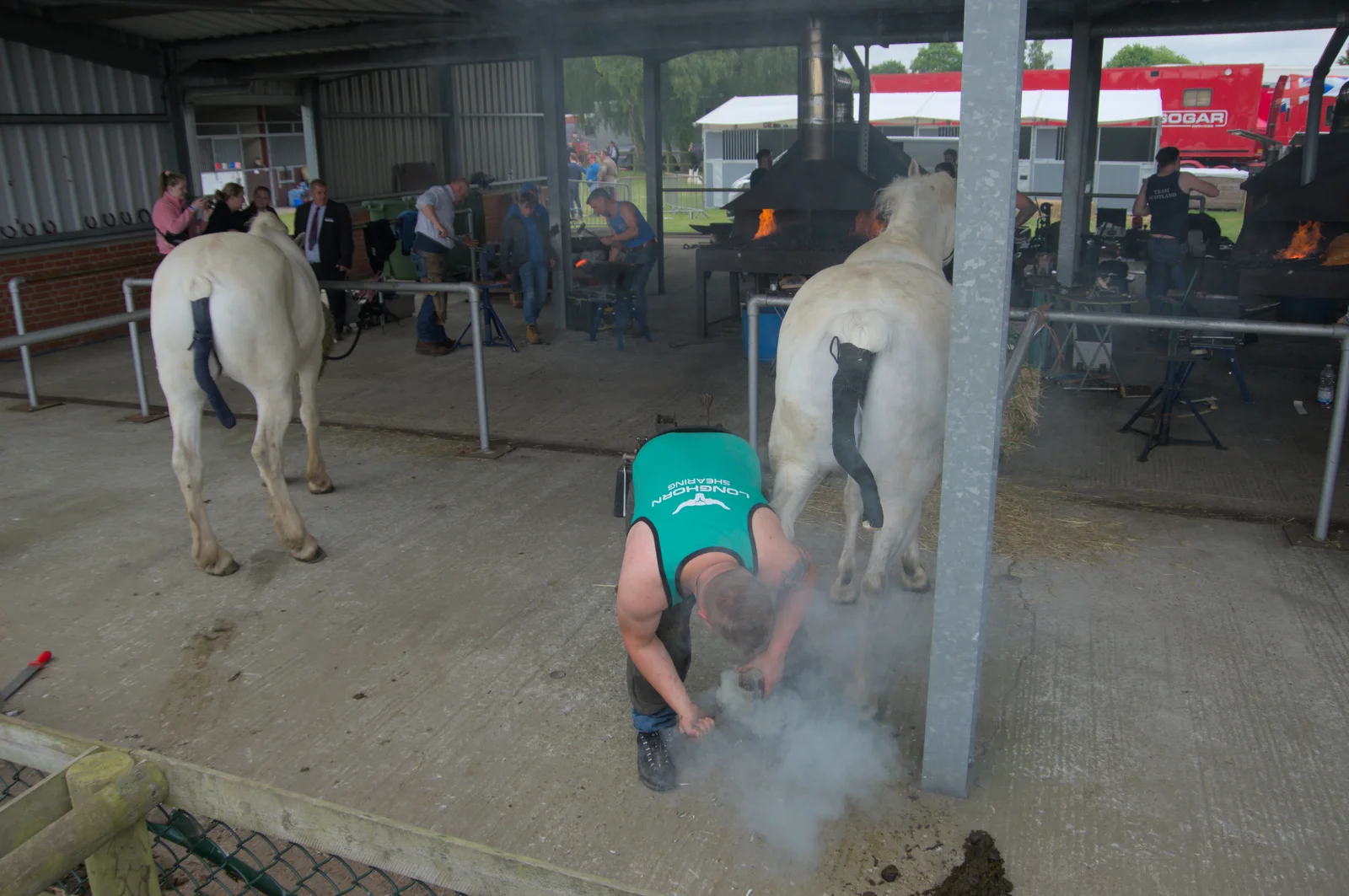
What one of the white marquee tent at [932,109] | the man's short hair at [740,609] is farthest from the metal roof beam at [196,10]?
the white marquee tent at [932,109]

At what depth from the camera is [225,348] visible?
493cm

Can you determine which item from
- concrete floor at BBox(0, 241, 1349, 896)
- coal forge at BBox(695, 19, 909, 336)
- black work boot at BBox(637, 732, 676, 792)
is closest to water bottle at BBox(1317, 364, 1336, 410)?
concrete floor at BBox(0, 241, 1349, 896)

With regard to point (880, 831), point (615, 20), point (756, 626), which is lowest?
point (880, 831)

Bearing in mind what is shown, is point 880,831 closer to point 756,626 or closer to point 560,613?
point 756,626

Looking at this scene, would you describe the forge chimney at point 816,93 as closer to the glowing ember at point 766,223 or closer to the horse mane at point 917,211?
the glowing ember at point 766,223

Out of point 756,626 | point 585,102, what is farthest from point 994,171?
point 585,102

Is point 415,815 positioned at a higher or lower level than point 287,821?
lower

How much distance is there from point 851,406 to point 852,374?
11 centimetres

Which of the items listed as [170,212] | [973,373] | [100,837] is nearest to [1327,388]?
[973,373]

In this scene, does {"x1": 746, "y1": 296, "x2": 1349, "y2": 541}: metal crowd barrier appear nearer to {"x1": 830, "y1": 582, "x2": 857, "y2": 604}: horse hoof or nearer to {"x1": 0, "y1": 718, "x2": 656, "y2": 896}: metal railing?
{"x1": 830, "y1": 582, "x2": 857, "y2": 604}: horse hoof

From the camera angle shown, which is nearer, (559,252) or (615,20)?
(615,20)

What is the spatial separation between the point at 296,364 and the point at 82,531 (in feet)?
5.49

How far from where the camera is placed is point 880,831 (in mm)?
3139

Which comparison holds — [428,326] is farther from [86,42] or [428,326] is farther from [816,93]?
[86,42]
